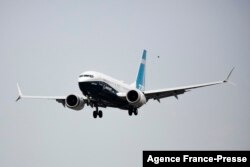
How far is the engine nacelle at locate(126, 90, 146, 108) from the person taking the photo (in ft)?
232

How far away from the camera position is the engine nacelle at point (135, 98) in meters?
70.8

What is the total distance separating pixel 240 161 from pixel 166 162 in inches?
215

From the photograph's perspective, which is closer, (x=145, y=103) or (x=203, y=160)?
(x=203, y=160)

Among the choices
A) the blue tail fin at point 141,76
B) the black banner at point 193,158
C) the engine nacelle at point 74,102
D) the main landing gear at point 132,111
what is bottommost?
the black banner at point 193,158

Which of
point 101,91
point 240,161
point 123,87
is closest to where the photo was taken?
point 240,161

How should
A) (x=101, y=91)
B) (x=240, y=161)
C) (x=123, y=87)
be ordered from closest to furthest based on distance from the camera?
(x=240, y=161) → (x=101, y=91) → (x=123, y=87)

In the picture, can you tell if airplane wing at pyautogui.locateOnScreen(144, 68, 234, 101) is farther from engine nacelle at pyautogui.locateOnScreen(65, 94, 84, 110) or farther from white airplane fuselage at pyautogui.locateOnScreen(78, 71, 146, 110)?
engine nacelle at pyautogui.locateOnScreen(65, 94, 84, 110)

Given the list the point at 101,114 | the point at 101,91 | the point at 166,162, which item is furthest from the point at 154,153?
the point at 101,114

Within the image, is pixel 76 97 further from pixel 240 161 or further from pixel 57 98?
pixel 240 161

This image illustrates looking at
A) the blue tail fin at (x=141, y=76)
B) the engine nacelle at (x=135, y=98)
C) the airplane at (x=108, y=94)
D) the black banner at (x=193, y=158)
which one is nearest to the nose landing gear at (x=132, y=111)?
the airplane at (x=108, y=94)

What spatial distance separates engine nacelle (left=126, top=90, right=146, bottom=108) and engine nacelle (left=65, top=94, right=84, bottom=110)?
5.15 metres

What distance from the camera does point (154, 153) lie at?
2076 inches

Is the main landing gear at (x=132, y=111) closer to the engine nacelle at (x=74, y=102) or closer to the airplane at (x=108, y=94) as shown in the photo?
the airplane at (x=108, y=94)

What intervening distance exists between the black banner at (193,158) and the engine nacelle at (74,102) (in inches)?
820
